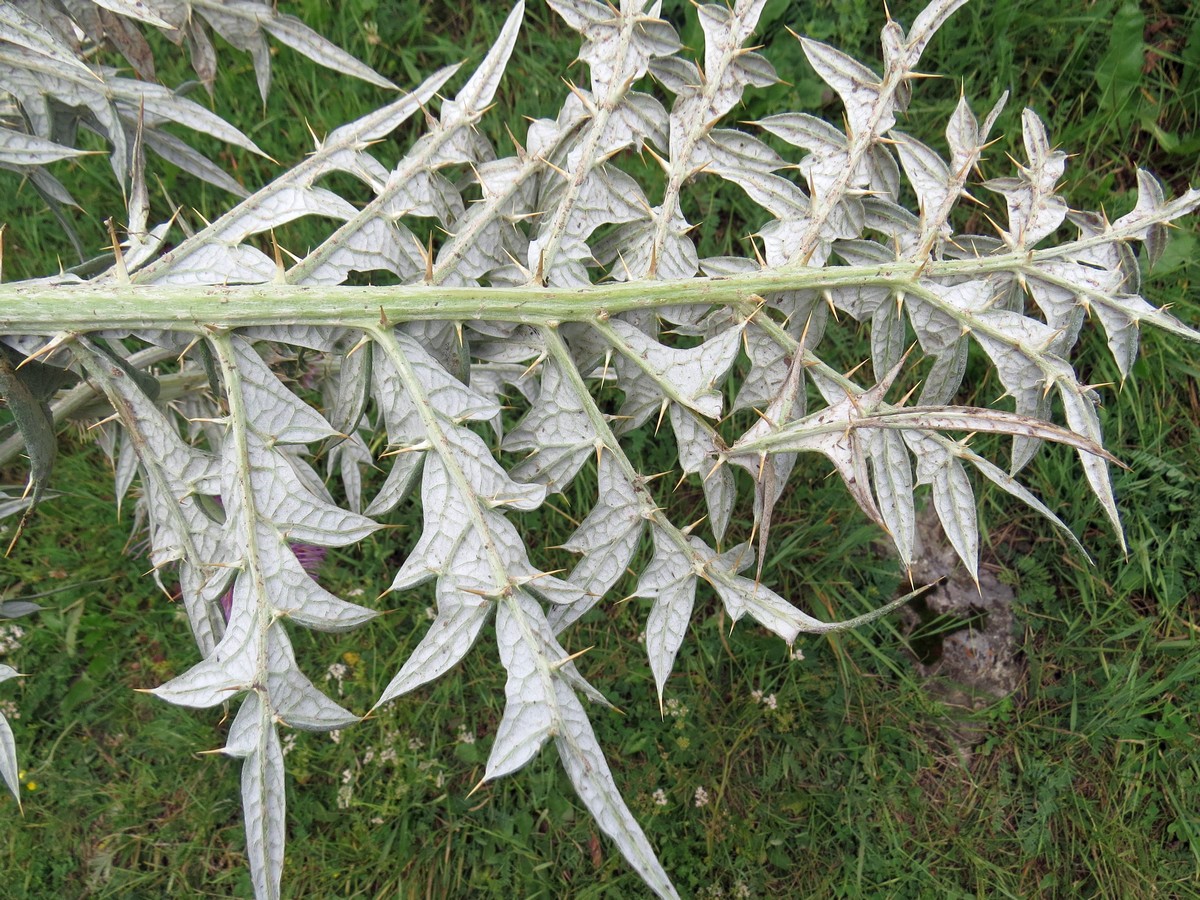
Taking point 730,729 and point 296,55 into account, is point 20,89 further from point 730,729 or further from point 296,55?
point 730,729

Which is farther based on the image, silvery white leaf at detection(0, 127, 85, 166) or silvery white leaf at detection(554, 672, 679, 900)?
silvery white leaf at detection(0, 127, 85, 166)

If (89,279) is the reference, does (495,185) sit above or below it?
above

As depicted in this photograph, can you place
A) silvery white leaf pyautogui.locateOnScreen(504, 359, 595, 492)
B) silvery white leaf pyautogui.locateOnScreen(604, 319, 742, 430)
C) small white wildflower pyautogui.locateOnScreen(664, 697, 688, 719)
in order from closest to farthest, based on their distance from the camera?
silvery white leaf pyautogui.locateOnScreen(604, 319, 742, 430), silvery white leaf pyautogui.locateOnScreen(504, 359, 595, 492), small white wildflower pyautogui.locateOnScreen(664, 697, 688, 719)

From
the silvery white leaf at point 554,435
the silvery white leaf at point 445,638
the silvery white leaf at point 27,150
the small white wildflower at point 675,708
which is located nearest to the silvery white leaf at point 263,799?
the silvery white leaf at point 445,638

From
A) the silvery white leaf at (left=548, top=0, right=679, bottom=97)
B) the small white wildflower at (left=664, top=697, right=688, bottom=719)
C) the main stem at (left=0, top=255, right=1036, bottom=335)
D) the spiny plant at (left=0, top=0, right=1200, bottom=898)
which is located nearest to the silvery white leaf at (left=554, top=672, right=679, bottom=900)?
the spiny plant at (left=0, top=0, right=1200, bottom=898)

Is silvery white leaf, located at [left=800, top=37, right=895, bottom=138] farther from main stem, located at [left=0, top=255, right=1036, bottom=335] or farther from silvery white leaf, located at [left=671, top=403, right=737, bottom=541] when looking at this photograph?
silvery white leaf, located at [left=671, top=403, right=737, bottom=541]

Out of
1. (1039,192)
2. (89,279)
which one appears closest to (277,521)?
(89,279)

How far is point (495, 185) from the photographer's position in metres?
1.68

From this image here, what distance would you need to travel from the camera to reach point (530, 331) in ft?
5.27

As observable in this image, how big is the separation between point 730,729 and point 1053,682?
110 cm

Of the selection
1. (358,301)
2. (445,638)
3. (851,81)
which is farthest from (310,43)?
(445,638)

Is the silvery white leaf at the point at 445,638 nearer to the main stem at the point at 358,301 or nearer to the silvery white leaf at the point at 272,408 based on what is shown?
the silvery white leaf at the point at 272,408

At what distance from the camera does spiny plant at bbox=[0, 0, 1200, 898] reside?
1429mm

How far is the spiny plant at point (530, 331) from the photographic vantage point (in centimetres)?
143
